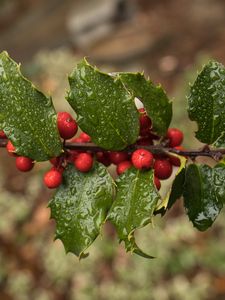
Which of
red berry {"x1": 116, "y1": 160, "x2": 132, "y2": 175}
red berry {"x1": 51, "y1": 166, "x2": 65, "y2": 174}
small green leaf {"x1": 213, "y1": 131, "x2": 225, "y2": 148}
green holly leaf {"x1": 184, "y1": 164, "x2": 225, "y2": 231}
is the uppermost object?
small green leaf {"x1": 213, "y1": 131, "x2": 225, "y2": 148}

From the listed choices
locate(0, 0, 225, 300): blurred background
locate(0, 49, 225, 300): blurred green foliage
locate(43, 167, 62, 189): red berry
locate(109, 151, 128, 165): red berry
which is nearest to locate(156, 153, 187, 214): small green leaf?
locate(109, 151, 128, 165): red berry

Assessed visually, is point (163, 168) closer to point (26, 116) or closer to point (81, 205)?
point (81, 205)

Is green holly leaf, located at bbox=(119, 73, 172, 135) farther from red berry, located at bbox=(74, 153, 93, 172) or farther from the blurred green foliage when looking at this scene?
the blurred green foliage

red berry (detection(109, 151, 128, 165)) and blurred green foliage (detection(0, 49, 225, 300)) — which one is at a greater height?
red berry (detection(109, 151, 128, 165))

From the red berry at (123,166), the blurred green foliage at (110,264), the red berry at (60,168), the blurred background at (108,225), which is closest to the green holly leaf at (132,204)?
the red berry at (123,166)

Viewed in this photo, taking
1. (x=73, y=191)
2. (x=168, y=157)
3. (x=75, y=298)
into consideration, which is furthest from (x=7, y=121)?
(x=75, y=298)

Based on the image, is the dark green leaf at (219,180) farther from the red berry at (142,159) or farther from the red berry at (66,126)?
the red berry at (66,126)

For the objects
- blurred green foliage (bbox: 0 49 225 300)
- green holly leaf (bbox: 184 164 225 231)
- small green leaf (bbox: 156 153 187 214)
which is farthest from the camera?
blurred green foliage (bbox: 0 49 225 300)
